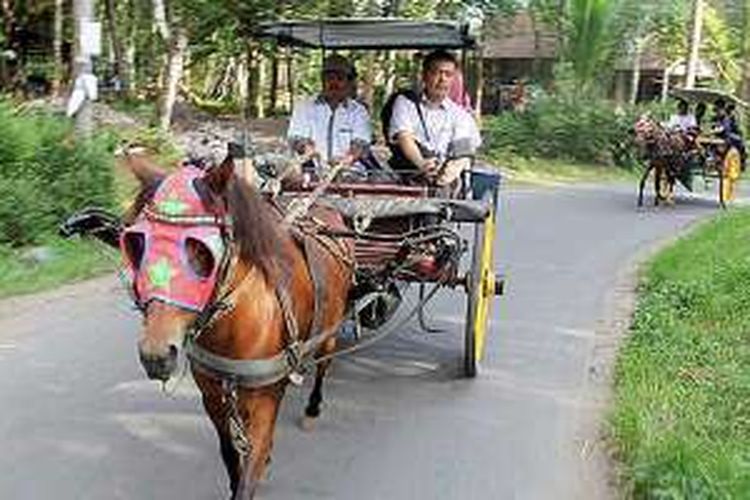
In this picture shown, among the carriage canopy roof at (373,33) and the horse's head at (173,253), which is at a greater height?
the carriage canopy roof at (373,33)

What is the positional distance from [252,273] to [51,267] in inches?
260

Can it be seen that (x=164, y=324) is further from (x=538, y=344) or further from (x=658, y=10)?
(x=658, y=10)

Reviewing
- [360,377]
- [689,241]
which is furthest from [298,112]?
[689,241]

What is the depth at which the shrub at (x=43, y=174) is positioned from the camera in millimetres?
10500

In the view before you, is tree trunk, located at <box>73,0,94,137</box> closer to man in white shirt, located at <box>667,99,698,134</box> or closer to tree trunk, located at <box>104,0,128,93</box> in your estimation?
man in white shirt, located at <box>667,99,698,134</box>

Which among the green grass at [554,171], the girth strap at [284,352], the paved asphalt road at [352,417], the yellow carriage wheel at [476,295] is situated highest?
the girth strap at [284,352]

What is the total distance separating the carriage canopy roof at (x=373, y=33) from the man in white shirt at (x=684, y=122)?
41.5 feet

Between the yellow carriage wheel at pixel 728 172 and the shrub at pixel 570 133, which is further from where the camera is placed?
the shrub at pixel 570 133

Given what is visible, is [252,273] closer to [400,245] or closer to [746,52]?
[400,245]

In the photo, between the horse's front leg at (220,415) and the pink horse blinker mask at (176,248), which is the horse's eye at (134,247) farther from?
the horse's front leg at (220,415)

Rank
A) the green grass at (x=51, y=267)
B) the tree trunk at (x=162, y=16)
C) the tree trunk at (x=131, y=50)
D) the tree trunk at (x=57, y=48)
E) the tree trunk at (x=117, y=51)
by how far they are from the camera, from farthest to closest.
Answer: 1. the tree trunk at (x=131, y=50)
2. the tree trunk at (x=117, y=51)
3. the tree trunk at (x=57, y=48)
4. the tree trunk at (x=162, y=16)
5. the green grass at (x=51, y=267)

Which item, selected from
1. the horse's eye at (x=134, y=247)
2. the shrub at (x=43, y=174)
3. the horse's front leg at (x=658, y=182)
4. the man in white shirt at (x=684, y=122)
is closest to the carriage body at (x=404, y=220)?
the horse's eye at (x=134, y=247)

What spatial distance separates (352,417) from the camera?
6230mm

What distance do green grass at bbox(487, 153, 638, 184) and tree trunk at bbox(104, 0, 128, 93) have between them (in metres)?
9.18
